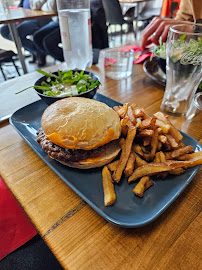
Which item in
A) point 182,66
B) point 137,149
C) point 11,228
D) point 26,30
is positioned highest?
point 182,66

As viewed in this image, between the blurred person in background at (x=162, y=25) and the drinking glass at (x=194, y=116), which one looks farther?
the blurred person in background at (x=162, y=25)

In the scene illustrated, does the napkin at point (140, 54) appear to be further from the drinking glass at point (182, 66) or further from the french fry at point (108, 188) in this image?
the french fry at point (108, 188)

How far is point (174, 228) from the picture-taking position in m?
0.72

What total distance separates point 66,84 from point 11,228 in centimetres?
110

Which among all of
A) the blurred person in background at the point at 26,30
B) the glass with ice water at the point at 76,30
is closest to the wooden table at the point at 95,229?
the glass with ice water at the point at 76,30

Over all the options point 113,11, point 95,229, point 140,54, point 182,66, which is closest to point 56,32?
point 113,11

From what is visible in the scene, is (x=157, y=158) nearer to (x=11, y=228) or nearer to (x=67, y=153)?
(x=67, y=153)

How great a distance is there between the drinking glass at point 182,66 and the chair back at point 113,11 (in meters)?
5.04

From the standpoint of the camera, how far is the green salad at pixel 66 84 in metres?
1.32

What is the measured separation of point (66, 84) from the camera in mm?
1444

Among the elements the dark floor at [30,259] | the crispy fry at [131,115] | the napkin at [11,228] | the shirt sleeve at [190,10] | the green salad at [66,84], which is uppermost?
the shirt sleeve at [190,10]

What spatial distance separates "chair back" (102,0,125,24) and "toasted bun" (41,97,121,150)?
216 inches

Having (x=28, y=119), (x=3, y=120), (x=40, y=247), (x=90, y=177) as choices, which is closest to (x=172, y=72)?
(x=90, y=177)

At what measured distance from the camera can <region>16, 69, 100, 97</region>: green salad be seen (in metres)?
1.32
